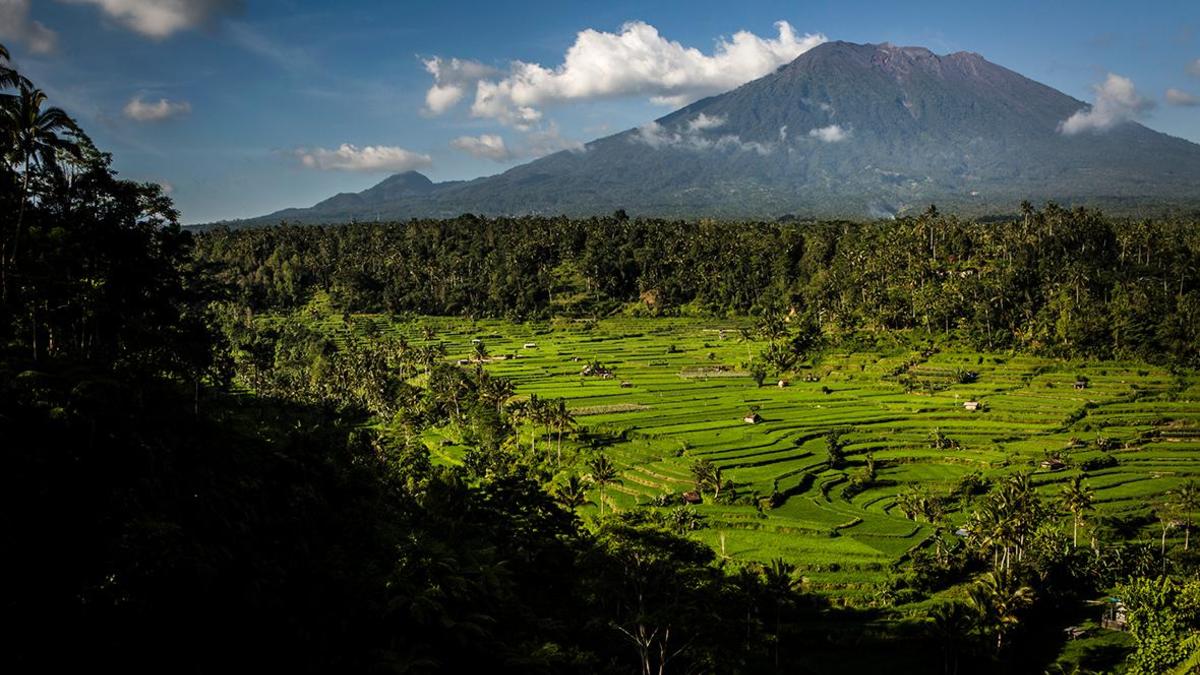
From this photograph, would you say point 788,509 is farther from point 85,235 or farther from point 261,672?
point 85,235

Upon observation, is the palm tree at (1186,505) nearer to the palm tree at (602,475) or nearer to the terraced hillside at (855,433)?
the terraced hillside at (855,433)

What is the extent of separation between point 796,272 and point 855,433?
7892 cm

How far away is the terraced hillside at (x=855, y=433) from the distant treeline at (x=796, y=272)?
11618mm

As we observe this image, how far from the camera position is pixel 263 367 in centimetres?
9019

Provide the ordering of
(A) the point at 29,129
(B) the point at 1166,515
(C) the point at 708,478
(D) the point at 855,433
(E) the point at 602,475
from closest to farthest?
(A) the point at 29,129, (B) the point at 1166,515, (C) the point at 708,478, (E) the point at 602,475, (D) the point at 855,433

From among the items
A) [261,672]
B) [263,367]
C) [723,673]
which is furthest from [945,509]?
[263,367]

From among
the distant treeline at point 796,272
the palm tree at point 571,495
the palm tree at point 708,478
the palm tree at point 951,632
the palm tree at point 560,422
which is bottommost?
the palm tree at point 951,632

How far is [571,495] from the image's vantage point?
50000mm

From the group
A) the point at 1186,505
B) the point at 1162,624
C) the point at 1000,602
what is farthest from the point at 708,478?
the point at 1186,505

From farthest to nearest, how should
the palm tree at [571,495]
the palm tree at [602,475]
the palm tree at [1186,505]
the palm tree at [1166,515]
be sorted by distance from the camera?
1. the palm tree at [602,475]
2. the palm tree at [571,495]
3. the palm tree at [1166,515]
4. the palm tree at [1186,505]

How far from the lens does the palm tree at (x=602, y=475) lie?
168 feet

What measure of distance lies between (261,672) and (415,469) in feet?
105

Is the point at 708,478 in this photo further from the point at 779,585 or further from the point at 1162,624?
the point at 1162,624

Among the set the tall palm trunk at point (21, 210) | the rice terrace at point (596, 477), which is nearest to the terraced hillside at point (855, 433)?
the rice terrace at point (596, 477)
